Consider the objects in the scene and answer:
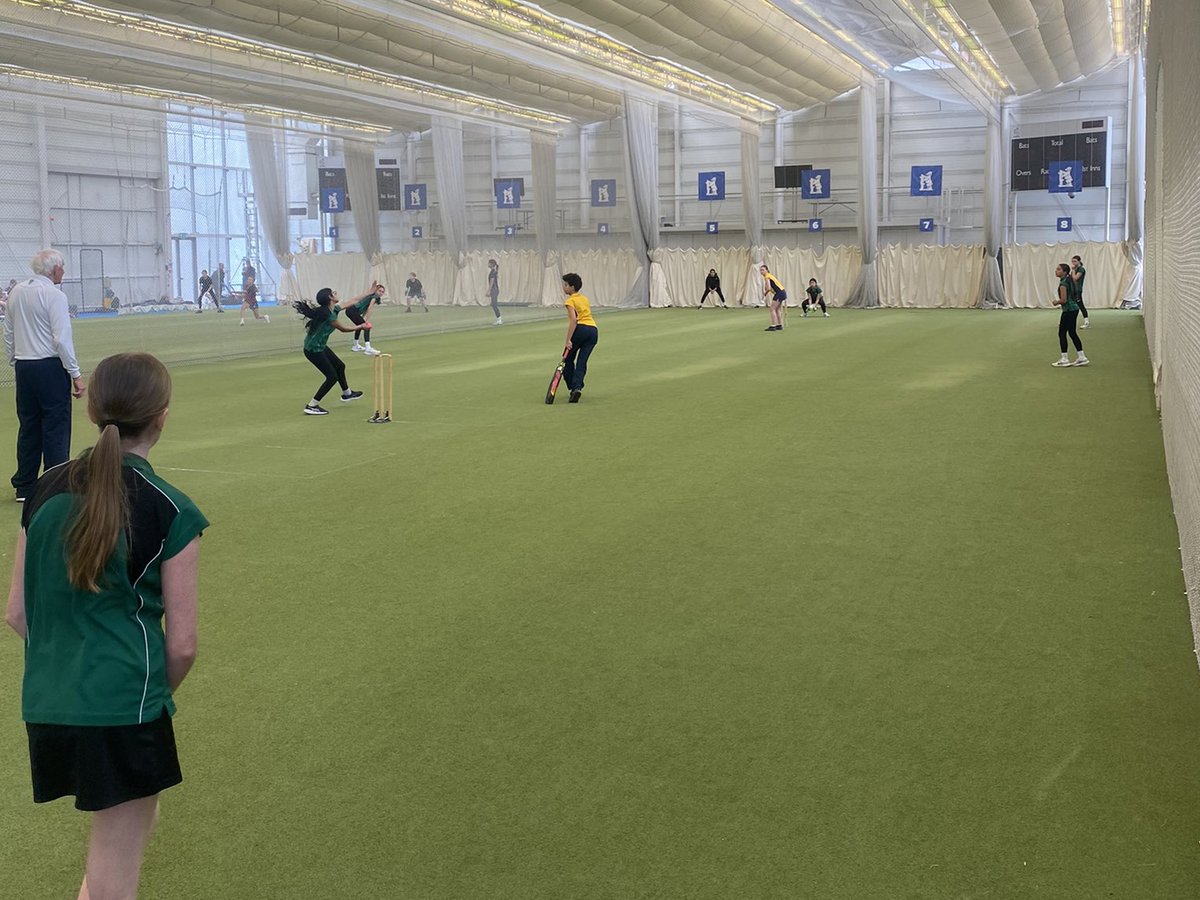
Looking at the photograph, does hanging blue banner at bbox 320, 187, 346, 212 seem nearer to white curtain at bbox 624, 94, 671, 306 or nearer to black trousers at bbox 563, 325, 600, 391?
white curtain at bbox 624, 94, 671, 306

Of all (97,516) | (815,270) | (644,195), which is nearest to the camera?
(97,516)

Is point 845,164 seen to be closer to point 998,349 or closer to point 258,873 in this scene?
point 998,349

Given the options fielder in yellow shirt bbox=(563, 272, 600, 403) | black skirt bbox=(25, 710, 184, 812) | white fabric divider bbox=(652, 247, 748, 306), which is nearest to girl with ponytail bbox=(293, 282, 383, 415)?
fielder in yellow shirt bbox=(563, 272, 600, 403)

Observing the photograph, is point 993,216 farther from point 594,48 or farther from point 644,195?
point 594,48

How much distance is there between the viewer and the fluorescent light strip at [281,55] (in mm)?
21684

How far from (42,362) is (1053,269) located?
31.1 m

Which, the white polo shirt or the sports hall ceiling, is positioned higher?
the sports hall ceiling

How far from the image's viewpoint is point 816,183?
36625 mm

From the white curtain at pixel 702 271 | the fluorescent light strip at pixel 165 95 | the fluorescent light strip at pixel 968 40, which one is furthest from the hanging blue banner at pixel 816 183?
the fluorescent light strip at pixel 165 95

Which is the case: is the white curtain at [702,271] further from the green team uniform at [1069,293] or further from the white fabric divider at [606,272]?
the green team uniform at [1069,293]

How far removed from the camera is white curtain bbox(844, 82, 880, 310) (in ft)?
115

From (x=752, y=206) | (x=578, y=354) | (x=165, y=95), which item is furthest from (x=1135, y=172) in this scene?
(x=165, y=95)

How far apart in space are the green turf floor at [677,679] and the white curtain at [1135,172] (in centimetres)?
2364

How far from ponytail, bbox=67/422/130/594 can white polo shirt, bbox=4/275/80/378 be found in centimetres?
643
